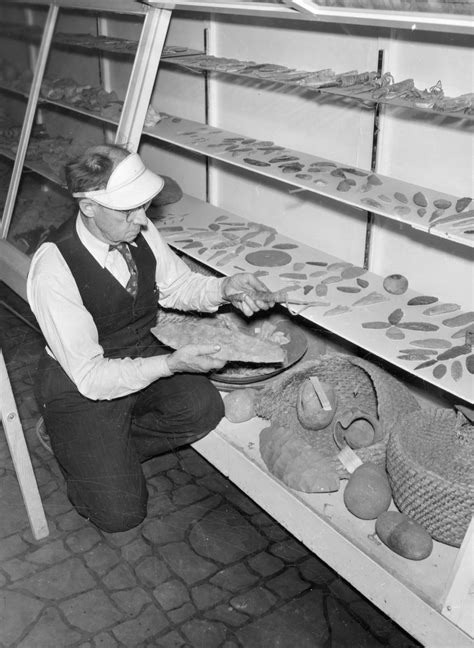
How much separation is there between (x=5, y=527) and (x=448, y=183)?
230cm

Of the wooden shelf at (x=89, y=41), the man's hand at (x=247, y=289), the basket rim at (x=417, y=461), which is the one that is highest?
the wooden shelf at (x=89, y=41)

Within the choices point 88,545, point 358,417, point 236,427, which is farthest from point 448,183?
point 88,545

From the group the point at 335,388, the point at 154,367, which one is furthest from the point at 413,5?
the point at 335,388

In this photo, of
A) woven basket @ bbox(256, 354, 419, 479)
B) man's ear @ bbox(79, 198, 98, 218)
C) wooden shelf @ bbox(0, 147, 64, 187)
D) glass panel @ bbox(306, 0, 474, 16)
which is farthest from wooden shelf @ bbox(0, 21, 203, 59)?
woven basket @ bbox(256, 354, 419, 479)

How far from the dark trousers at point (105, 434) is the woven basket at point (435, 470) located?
2.85ft

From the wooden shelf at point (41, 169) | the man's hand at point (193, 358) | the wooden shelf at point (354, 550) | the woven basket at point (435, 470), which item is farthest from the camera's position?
the wooden shelf at point (41, 169)

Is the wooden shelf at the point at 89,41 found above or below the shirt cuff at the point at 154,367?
above

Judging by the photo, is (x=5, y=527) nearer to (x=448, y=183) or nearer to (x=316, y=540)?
(x=316, y=540)

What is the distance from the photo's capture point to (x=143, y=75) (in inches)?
147

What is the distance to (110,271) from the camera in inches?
113

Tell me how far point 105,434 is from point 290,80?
167 cm

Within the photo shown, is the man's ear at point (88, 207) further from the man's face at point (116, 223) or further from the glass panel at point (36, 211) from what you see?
the glass panel at point (36, 211)

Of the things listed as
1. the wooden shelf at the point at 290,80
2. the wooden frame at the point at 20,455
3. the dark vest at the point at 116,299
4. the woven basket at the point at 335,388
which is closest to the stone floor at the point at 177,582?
the wooden frame at the point at 20,455

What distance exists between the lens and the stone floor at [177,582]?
257cm
